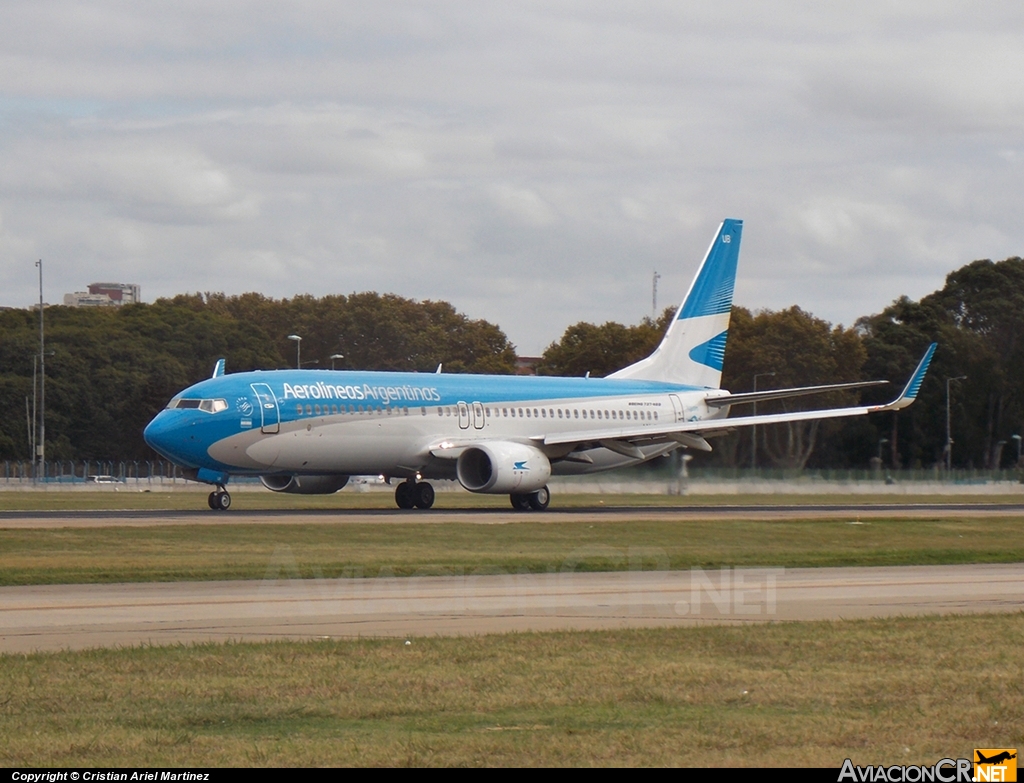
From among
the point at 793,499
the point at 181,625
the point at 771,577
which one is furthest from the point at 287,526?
the point at 793,499

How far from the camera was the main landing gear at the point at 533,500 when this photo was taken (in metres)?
47.5

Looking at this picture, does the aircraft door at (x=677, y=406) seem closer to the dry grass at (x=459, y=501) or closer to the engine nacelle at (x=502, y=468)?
the dry grass at (x=459, y=501)

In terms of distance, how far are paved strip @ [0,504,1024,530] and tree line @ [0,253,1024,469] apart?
1152 inches

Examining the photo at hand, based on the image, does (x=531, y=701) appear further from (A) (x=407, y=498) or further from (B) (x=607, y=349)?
(B) (x=607, y=349)

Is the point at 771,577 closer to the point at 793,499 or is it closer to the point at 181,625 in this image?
the point at 181,625

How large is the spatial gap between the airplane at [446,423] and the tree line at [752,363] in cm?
2483

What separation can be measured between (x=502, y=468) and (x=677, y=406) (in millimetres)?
10422

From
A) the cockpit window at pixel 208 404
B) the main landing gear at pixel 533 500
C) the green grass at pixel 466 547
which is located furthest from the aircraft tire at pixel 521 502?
the cockpit window at pixel 208 404

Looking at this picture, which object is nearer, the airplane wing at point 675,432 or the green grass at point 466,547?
the green grass at point 466,547

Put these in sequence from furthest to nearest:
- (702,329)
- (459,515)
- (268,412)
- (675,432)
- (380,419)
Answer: (702,329) < (675,432) < (380,419) < (268,412) < (459,515)

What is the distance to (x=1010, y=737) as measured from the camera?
33.5 feet

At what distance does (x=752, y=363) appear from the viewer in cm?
9288

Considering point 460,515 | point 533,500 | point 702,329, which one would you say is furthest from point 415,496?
point 702,329

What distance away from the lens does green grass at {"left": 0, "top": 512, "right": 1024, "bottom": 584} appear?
79.2 feet
